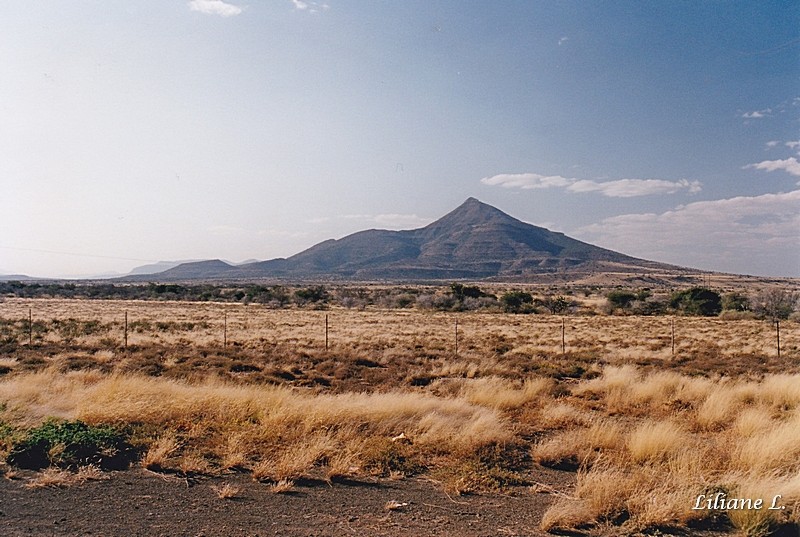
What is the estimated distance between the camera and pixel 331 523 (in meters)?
6.13

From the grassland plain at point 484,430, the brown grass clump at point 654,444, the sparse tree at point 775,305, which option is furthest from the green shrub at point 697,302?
the brown grass clump at point 654,444

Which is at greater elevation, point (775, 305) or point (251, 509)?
point (251, 509)

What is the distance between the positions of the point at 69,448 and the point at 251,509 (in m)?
3.31

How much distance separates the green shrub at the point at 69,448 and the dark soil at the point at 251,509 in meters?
0.44

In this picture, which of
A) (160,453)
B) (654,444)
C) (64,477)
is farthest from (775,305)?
(64,477)

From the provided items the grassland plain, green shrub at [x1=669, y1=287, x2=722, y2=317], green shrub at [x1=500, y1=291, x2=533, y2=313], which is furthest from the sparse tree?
the grassland plain

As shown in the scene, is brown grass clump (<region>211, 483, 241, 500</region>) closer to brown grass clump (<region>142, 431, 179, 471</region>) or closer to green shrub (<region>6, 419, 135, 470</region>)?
brown grass clump (<region>142, 431, 179, 471</region>)

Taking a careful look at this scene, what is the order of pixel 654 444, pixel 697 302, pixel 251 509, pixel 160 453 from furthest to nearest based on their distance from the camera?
pixel 697 302 → pixel 654 444 → pixel 160 453 → pixel 251 509

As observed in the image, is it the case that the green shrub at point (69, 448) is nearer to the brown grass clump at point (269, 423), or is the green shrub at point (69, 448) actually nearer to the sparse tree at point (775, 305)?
the brown grass clump at point (269, 423)

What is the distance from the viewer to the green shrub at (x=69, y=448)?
7.71m

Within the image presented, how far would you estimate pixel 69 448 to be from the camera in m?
7.93

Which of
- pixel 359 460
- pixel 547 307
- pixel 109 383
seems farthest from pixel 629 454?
pixel 547 307

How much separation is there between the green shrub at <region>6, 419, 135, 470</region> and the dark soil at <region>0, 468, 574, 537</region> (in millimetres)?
435

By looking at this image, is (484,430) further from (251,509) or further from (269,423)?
(251,509)
